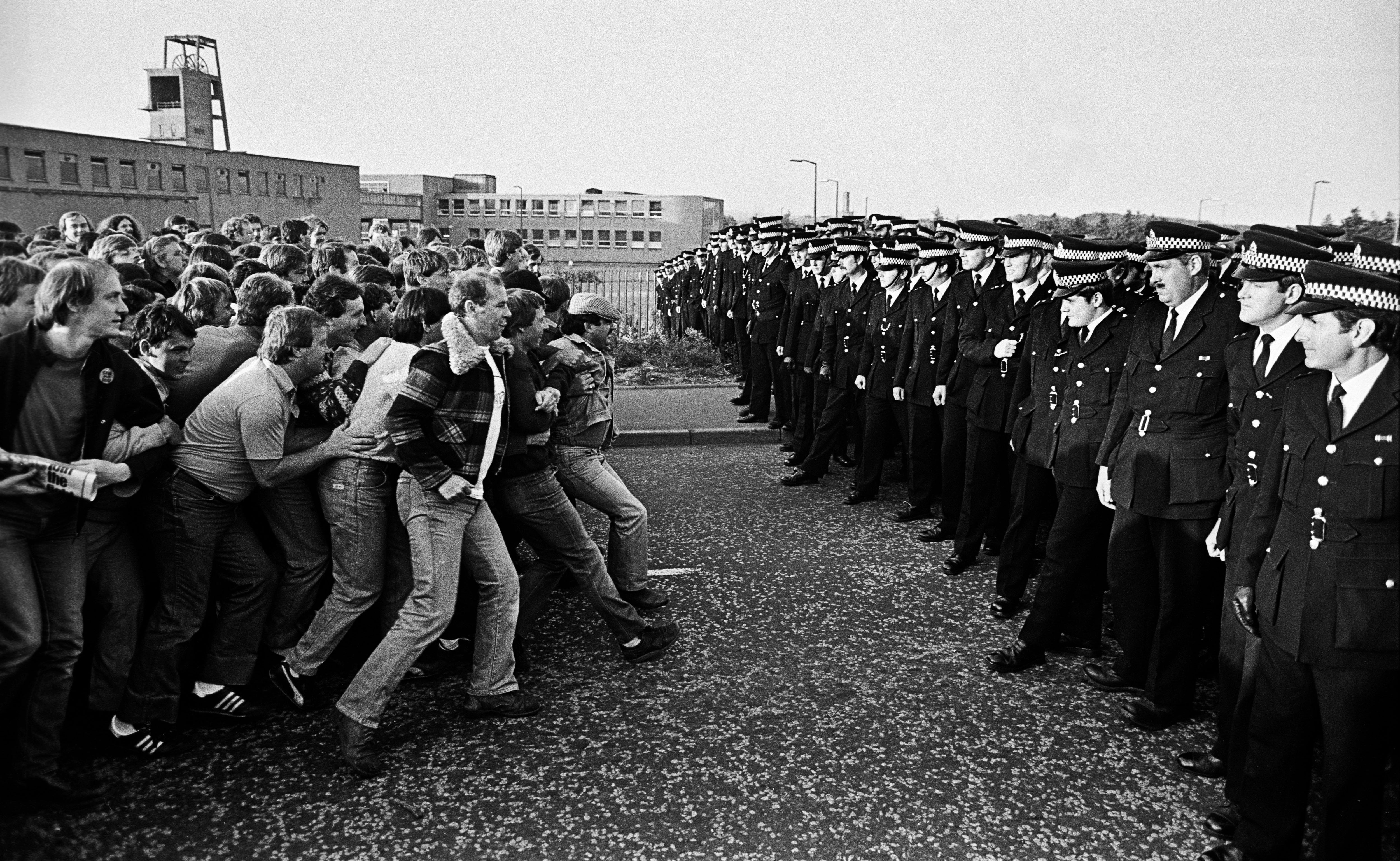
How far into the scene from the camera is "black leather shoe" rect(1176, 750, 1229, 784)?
4340 mm

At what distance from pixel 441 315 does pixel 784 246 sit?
28.8 ft

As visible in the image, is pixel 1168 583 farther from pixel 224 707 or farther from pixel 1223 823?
pixel 224 707

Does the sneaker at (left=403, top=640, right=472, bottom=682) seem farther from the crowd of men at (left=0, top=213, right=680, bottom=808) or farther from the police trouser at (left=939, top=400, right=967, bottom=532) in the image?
the police trouser at (left=939, top=400, right=967, bottom=532)

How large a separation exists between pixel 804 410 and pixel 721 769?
22.0 feet

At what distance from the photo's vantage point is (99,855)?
3674mm

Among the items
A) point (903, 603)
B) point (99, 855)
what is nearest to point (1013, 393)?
point (903, 603)

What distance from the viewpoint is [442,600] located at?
449cm

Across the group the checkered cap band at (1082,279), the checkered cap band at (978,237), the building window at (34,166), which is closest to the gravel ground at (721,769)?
the checkered cap band at (1082,279)

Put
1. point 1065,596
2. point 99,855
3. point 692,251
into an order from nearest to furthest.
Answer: point 99,855 → point 1065,596 → point 692,251

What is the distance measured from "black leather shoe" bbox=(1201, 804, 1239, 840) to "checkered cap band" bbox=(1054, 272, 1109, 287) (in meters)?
2.70

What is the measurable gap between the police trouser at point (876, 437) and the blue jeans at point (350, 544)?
4849mm

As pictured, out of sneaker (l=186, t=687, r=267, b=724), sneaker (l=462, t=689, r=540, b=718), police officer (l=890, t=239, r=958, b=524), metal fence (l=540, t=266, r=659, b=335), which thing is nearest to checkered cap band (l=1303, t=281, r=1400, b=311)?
sneaker (l=462, t=689, r=540, b=718)

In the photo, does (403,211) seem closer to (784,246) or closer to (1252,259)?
(784,246)

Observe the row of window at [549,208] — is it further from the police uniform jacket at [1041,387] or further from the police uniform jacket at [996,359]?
the police uniform jacket at [1041,387]
